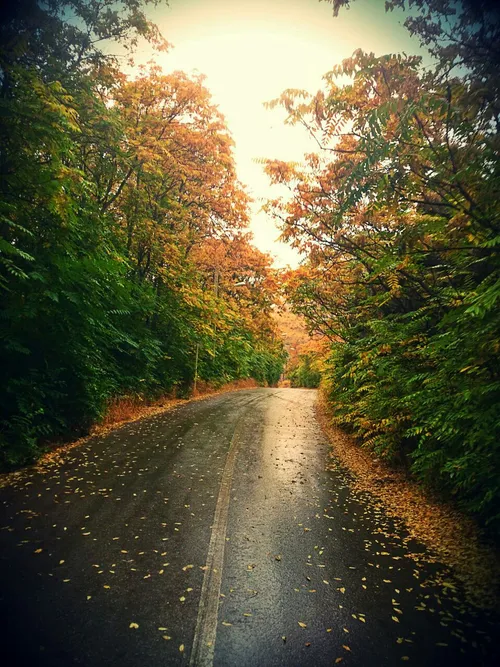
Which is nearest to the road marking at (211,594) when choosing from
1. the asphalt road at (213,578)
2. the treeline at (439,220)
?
the asphalt road at (213,578)

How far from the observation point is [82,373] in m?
9.21

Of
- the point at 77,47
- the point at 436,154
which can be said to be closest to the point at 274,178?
the point at 436,154

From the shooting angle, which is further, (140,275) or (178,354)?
(178,354)

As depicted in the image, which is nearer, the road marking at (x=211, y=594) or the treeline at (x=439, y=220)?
the road marking at (x=211, y=594)

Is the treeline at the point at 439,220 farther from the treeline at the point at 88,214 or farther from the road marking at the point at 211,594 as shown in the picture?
the treeline at the point at 88,214

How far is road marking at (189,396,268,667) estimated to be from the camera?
2845mm

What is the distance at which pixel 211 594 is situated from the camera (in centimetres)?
355

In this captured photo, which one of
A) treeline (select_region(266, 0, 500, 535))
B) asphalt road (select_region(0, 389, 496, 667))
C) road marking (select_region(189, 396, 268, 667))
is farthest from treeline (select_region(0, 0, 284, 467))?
treeline (select_region(266, 0, 500, 535))

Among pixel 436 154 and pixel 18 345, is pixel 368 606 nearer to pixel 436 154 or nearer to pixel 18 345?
pixel 436 154

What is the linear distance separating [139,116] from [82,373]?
1097 centimetres

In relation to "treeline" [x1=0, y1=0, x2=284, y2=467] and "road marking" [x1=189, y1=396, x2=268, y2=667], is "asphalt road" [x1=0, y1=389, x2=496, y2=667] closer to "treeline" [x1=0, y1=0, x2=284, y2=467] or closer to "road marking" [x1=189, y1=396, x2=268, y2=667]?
"road marking" [x1=189, y1=396, x2=268, y2=667]

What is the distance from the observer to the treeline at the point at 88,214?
22.9ft

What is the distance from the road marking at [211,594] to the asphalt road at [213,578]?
0.05 feet

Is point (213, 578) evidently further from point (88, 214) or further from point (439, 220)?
point (88, 214)
